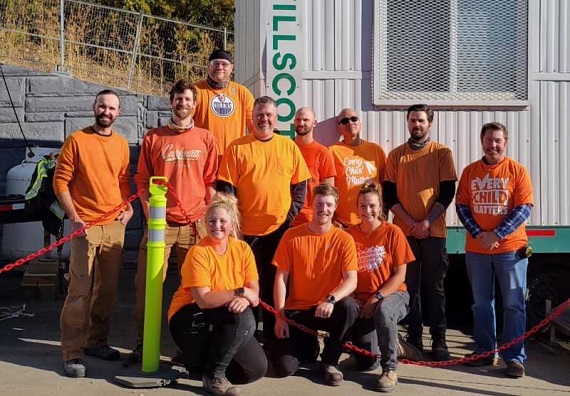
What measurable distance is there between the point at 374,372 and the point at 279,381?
728mm

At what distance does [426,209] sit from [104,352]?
8.78 feet

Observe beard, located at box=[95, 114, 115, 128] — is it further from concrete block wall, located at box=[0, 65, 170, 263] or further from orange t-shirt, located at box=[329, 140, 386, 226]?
concrete block wall, located at box=[0, 65, 170, 263]

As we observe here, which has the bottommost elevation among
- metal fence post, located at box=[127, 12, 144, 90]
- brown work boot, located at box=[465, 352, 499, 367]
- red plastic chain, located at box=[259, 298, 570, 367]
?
brown work boot, located at box=[465, 352, 499, 367]

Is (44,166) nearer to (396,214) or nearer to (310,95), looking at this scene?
(310,95)

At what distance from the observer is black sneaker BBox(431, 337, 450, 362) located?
562 centimetres

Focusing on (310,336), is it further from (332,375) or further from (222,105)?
(222,105)

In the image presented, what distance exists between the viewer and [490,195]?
539 cm

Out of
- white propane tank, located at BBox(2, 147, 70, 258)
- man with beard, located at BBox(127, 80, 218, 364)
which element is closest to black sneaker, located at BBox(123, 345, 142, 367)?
man with beard, located at BBox(127, 80, 218, 364)

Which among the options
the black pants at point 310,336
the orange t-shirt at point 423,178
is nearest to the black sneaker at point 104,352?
the black pants at point 310,336

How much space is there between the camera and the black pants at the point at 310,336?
5.00 metres

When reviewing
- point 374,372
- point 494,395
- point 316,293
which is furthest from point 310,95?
point 494,395

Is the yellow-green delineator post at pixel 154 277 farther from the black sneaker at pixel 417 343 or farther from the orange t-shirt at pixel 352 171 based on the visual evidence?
the black sneaker at pixel 417 343

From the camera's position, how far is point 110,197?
5.32 meters

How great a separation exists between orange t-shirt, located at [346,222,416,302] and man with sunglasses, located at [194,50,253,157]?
4.69 feet
